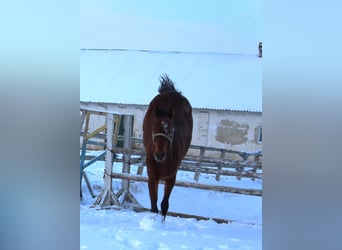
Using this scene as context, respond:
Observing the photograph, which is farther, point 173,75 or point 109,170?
point 109,170

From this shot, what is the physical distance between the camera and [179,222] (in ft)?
4.36

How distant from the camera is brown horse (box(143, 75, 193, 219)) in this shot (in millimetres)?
1306

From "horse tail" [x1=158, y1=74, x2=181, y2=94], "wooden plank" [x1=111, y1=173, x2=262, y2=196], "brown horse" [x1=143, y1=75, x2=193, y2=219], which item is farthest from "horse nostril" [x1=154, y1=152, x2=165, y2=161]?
"horse tail" [x1=158, y1=74, x2=181, y2=94]

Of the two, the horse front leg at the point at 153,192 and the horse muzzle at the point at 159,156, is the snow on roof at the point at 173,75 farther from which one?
the horse front leg at the point at 153,192

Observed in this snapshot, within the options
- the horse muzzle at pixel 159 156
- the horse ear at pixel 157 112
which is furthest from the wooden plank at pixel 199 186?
the horse ear at pixel 157 112

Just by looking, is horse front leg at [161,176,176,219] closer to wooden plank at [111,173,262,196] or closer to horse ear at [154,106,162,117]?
wooden plank at [111,173,262,196]

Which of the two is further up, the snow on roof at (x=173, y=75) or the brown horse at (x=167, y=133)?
the snow on roof at (x=173, y=75)

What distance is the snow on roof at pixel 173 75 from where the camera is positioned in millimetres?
1248

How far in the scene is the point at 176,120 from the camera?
4.37 ft

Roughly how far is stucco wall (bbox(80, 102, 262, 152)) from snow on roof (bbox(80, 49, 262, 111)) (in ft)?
0.09

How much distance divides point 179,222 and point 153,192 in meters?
0.16

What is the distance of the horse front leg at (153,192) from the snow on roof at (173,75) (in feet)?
1.01

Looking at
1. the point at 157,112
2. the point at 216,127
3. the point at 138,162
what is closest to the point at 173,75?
the point at 157,112

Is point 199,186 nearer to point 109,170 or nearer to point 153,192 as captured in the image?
point 153,192
